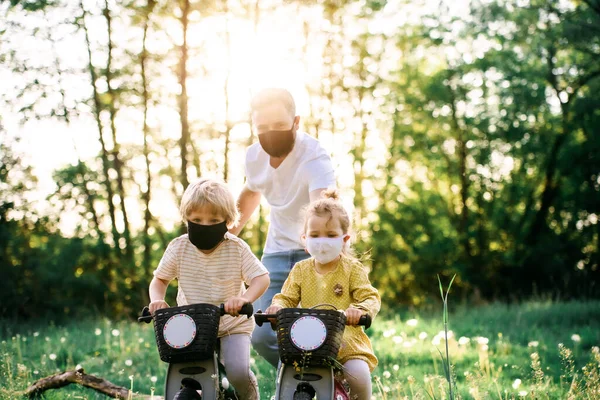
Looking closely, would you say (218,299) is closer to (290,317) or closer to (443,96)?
(290,317)

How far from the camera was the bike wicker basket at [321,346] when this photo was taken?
3.79m

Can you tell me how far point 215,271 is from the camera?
4.65 meters

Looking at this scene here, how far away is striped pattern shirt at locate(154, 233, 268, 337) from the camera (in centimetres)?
463

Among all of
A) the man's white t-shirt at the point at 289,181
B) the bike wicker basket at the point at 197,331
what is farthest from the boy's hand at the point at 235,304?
the man's white t-shirt at the point at 289,181

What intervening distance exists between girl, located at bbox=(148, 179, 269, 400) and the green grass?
1090mm

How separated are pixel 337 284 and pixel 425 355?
426 centimetres

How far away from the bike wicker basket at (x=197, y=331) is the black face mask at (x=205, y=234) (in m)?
0.55

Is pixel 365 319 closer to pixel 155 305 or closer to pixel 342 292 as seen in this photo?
pixel 342 292

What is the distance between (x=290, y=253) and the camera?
557 centimetres

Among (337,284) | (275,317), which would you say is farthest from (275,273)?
(275,317)

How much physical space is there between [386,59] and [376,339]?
14.8 meters

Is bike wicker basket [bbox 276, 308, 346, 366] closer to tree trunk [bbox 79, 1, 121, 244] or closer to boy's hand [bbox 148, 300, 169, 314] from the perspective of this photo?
boy's hand [bbox 148, 300, 169, 314]

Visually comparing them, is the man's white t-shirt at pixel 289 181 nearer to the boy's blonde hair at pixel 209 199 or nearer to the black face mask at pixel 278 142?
the black face mask at pixel 278 142

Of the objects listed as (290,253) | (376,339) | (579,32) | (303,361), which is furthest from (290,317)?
(579,32)
